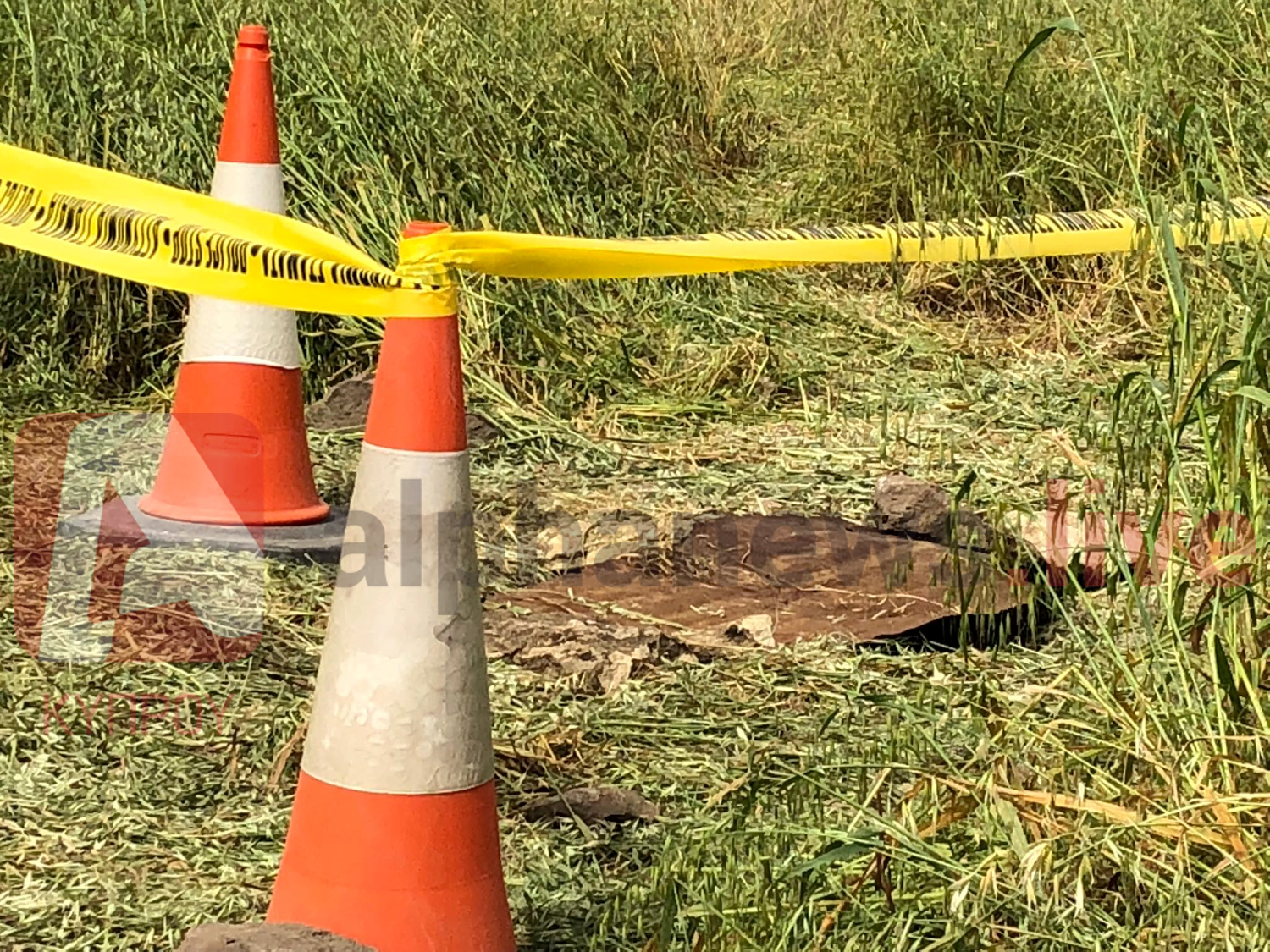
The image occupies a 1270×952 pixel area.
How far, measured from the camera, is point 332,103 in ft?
21.4

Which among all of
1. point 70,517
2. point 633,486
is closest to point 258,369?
point 70,517

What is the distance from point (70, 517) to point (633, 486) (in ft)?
5.23

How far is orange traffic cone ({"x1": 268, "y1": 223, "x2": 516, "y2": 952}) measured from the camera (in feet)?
9.44

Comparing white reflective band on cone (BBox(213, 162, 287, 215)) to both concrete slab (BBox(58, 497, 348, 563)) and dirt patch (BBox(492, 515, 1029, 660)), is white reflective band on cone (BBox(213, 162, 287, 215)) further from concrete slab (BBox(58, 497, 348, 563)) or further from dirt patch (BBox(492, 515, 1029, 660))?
dirt patch (BBox(492, 515, 1029, 660))

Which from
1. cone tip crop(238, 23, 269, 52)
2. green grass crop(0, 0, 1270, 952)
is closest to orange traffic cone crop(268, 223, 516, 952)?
green grass crop(0, 0, 1270, 952)

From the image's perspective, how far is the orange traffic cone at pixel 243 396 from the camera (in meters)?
4.83

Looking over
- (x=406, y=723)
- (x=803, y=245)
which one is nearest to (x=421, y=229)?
(x=406, y=723)

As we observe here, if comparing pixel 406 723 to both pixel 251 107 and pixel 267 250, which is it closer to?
pixel 267 250

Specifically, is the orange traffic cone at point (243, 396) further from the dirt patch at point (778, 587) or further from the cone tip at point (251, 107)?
the dirt patch at point (778, 587)

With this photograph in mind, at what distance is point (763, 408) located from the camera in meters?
6.41

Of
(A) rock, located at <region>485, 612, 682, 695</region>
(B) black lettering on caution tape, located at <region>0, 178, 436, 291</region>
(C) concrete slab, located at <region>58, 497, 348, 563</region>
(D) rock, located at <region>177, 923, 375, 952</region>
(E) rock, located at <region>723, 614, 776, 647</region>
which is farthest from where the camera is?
(C) concrete slab, located at <region>58, 497, 348, 563</region>

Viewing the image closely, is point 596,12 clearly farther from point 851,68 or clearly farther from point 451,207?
point 451,207

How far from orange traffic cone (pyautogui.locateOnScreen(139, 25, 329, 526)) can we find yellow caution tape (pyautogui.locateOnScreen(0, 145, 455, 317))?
1.10 metres

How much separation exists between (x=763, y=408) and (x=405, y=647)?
11.9ft
